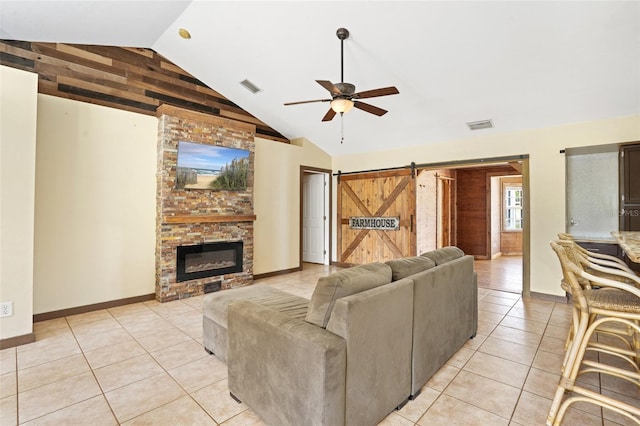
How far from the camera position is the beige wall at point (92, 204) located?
367cm

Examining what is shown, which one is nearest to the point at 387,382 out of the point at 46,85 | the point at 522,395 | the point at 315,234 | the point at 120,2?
the point at 522,395

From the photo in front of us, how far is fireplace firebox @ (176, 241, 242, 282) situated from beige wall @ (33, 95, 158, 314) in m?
0.45

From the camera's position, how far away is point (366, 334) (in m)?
1.66

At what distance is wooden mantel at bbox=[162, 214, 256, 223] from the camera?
440 cm

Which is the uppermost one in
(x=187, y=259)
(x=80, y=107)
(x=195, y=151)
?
(x=80, y=107)

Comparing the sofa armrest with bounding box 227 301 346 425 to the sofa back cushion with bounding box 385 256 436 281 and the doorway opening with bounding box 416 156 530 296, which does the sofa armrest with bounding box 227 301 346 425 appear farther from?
the doorway opening with bounding box 416 156 530 296

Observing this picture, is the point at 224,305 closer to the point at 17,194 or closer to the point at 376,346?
the point at 376,346

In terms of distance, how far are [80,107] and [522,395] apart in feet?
18.2

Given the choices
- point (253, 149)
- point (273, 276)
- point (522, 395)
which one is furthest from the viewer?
point (273, 276)

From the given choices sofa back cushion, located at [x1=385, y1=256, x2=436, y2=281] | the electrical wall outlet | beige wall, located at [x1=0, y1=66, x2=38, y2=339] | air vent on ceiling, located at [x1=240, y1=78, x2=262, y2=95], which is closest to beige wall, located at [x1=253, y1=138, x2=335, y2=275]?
air vent on ceiling, located at [x1=240, y1=78, x2=262, y2=95]

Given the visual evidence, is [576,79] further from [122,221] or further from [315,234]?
[122,221]

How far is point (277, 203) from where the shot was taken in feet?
20.2

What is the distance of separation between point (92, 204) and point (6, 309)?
1503 millimetres

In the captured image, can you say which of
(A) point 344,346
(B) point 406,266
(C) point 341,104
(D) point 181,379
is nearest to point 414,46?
(C) point 341,104
